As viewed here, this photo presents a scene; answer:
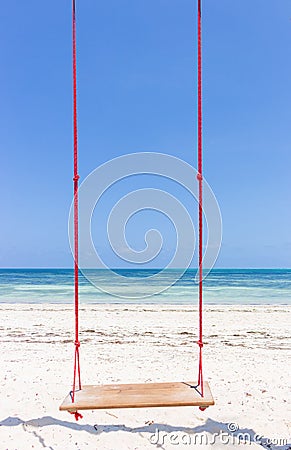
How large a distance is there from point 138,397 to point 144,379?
198 cm

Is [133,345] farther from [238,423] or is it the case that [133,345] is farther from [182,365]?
[238,423]

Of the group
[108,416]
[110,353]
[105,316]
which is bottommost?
[105,316]

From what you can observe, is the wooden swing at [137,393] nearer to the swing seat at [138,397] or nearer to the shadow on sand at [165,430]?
the swing seat at [138,397]

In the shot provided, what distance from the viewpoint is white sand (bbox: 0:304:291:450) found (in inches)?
124

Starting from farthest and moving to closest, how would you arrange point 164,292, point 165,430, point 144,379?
point 164,292 < point 144,379 < point 165,430

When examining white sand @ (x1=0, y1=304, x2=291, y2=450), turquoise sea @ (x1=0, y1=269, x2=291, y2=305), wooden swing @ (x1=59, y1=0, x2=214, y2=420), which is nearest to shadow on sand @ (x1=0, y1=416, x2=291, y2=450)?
white sand @ (x1=0, y1=304, x2=291, y2=450)

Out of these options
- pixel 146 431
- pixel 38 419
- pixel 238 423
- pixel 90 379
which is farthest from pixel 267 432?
pixel 90 379

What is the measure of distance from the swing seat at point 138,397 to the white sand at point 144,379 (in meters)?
0.37

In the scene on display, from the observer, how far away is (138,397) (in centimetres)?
290

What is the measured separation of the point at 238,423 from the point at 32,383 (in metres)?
2.08

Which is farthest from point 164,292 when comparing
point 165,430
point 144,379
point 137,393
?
point 137,393

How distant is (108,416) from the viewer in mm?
3484

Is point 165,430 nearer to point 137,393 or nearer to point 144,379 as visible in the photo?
point 137,393

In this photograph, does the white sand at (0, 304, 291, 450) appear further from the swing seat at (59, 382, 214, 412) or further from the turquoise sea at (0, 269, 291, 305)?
the turquoise sea at (0, 269, 291, 305)
